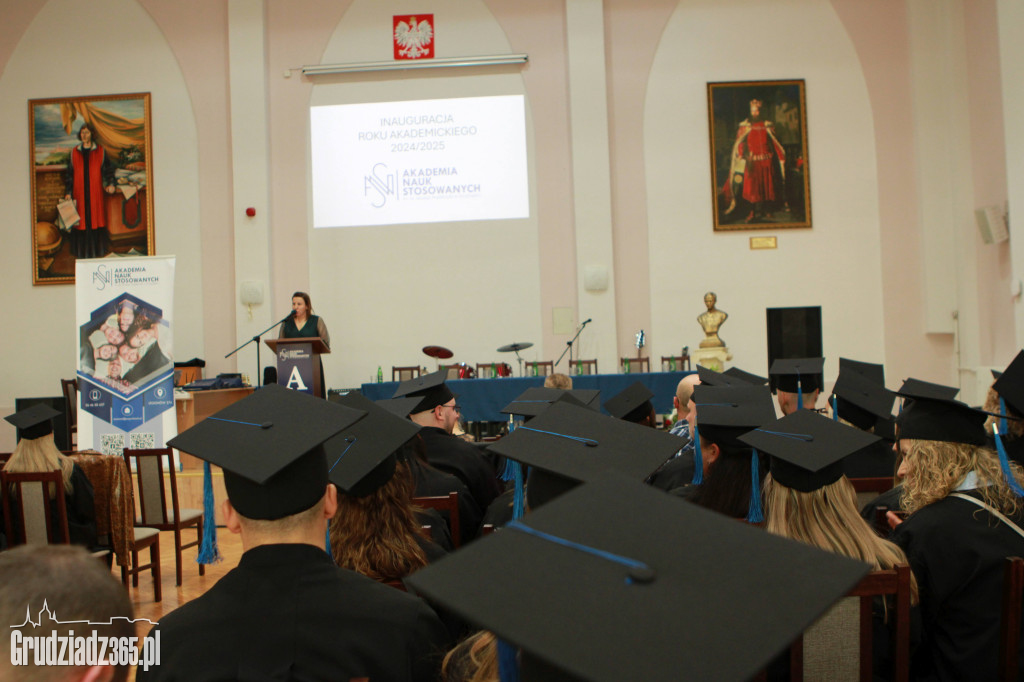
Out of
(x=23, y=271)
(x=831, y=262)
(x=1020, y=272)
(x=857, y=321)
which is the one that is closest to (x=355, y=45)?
(x=23, y=271)

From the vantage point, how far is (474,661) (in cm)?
140

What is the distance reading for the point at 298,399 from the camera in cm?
212

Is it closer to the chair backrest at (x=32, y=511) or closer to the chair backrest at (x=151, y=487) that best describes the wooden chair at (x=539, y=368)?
the chair backrest at (x=151, y=487)

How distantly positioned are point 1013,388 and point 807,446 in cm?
143

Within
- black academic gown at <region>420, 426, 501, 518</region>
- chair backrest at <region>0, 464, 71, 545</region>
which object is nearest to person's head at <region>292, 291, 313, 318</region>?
chair backrest at <region>0, 464, 71, 545</region>

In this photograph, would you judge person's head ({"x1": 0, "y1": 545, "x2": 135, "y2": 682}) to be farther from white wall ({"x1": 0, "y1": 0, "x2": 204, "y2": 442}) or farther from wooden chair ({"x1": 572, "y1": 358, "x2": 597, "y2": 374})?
white wall ({"x1": 0, "y1": 0, "x2": 204, "y2": 442})

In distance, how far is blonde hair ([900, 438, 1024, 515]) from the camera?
232 centimetres

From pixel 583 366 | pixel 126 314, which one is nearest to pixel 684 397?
pixel 583 366

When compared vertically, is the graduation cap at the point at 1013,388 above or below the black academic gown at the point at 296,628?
above

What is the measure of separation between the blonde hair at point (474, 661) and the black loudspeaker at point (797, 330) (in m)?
9.76

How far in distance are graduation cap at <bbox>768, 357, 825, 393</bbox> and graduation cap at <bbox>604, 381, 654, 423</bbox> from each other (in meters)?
0.92

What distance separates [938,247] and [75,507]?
10.7 metres

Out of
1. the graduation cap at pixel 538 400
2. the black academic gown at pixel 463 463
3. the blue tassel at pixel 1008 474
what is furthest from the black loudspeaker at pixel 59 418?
the blue tassel at pixel 1008 474

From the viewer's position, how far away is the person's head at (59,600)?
0.98 m
